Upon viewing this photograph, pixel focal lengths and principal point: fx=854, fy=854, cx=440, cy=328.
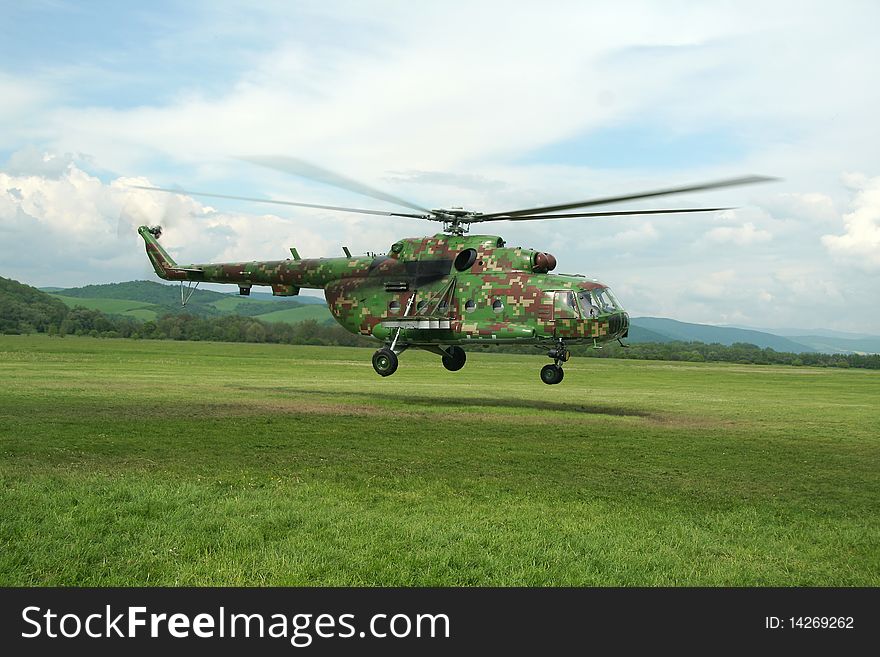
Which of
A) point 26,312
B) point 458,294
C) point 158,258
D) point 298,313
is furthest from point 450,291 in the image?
point 298,313

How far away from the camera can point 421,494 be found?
1347cm

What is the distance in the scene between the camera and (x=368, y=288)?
3170 cm

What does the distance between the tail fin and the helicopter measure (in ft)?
15.7

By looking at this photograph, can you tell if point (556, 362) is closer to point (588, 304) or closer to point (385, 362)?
point (588, 304)

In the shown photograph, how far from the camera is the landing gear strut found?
95.1 ft

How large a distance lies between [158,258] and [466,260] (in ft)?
48.6

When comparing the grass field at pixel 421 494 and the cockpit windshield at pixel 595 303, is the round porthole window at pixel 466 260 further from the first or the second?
the grass field at pixel 421 494

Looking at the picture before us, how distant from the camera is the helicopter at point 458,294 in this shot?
92.9 ft

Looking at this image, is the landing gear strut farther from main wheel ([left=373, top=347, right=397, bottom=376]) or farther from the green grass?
the green grass

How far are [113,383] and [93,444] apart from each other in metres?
19.5

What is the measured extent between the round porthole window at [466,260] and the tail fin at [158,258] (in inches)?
503
